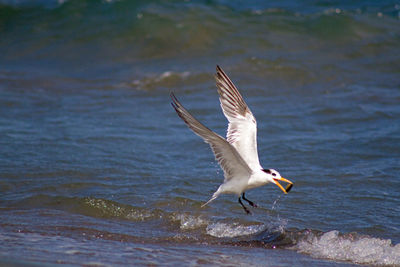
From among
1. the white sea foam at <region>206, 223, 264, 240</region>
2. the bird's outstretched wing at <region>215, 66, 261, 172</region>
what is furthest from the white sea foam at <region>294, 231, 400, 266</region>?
the bird's outstretched wing at <region>215, 66, 261, 172</region>

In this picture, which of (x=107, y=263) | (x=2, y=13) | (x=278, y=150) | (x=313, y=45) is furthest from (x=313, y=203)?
(x=2, y=13)

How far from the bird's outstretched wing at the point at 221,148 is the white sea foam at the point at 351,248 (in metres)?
0.96

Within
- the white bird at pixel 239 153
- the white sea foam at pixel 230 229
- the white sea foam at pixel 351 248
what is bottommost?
the white sea foam at pixel 230 229

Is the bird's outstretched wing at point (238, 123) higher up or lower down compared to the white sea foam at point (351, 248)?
higher up

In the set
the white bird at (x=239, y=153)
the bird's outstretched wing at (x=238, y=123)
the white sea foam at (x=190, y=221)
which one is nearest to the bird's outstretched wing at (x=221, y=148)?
the white bird at (x=239, y=153)

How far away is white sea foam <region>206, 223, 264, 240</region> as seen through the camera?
21.2 feet

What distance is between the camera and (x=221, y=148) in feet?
18.9

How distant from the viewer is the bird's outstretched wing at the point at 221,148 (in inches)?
208

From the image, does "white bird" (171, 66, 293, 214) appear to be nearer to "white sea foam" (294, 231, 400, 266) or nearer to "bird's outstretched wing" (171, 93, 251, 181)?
"bird's outstretched wing" (171, 93, 251, 181)

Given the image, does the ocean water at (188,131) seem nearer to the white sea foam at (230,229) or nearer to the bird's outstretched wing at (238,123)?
the white sea foam at (230,229)

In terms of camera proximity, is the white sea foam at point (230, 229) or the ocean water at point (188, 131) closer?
the ocean water at point (188, 131)

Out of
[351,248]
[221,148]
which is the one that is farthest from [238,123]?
[351,248]

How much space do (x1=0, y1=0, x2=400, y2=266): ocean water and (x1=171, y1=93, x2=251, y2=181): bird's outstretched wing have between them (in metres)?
0.75

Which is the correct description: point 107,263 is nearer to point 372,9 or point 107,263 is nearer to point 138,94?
point 138,94
